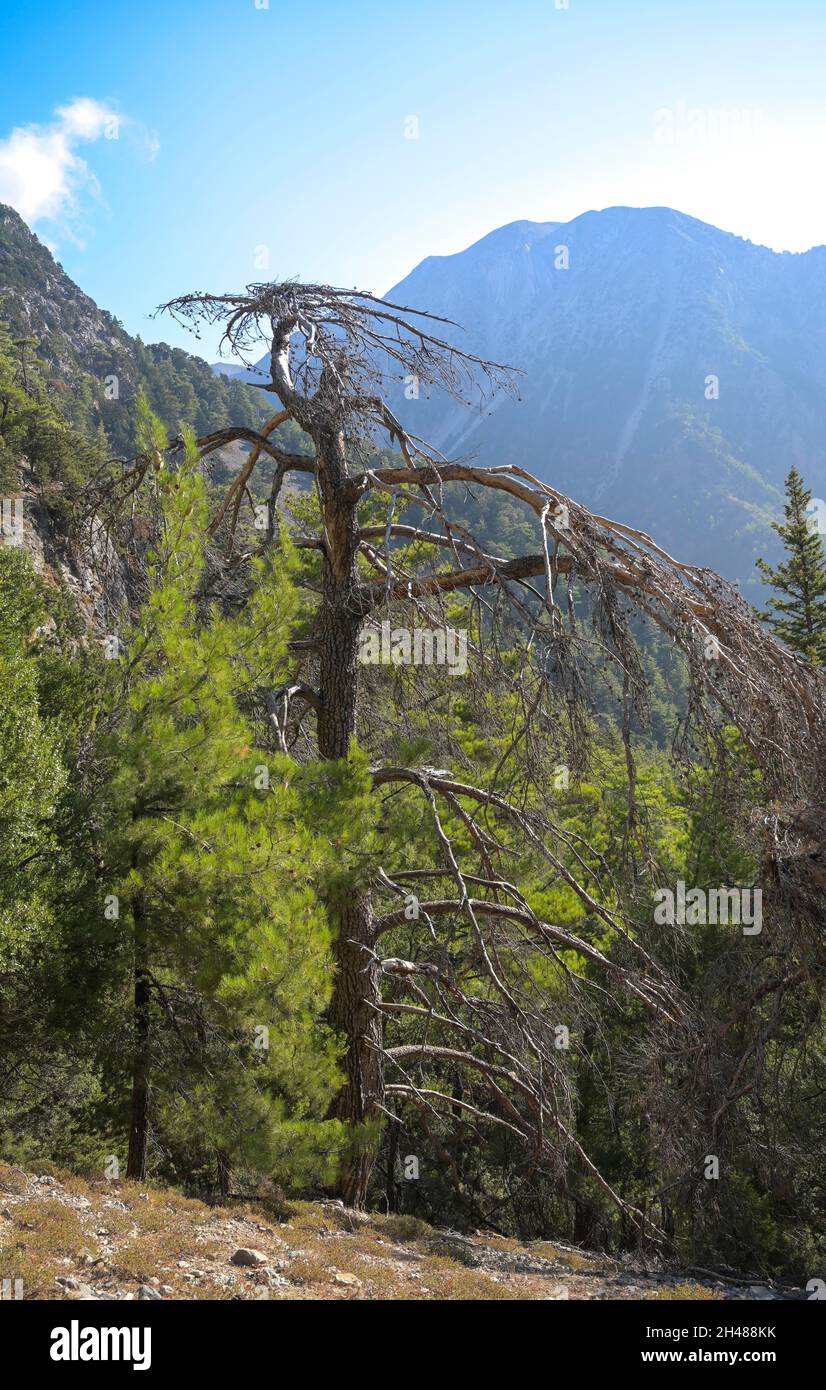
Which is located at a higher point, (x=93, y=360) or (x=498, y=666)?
(x=93, y=360)

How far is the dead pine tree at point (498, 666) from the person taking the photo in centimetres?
437

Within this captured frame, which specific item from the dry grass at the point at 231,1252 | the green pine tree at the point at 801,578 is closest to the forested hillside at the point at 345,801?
the dry grass at the point at 231,1252

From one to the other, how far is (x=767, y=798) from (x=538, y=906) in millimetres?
3198

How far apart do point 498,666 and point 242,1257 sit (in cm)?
312

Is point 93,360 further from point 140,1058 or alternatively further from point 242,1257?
point 242,1257

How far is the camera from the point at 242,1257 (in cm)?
412

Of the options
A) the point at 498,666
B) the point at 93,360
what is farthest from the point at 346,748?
the point at 93,360

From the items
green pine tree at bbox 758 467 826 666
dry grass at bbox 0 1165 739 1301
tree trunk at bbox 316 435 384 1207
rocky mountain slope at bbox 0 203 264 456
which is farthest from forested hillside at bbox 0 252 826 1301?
rocky mountain slope at bbox 0 203 264 456

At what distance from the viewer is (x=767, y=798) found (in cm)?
476

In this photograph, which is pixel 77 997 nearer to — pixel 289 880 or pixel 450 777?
pixel 289 880

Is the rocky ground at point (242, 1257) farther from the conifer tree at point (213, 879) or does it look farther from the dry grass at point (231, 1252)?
the conifer tree at point (213, 879)

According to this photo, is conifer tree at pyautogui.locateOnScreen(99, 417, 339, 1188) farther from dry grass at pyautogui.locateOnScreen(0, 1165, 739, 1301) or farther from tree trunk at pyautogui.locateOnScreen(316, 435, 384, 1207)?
dry grass at pyautogui.locateOnScreen(0, 1165, 739, 1301)

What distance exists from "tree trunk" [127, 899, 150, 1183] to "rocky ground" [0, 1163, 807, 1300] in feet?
2.92
